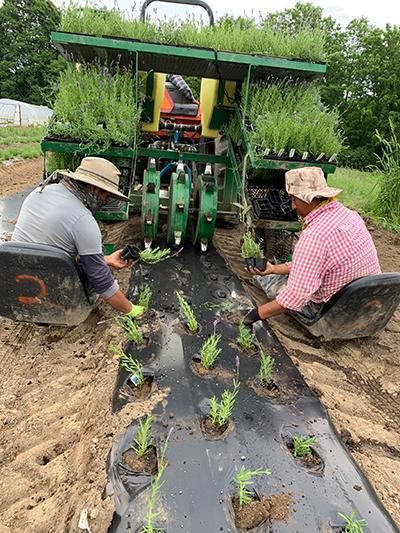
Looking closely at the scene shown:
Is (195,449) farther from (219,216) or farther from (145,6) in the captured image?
(145,6)

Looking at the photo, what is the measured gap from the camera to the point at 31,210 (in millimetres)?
2617

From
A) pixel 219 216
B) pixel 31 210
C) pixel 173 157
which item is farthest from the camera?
pixel 219 216

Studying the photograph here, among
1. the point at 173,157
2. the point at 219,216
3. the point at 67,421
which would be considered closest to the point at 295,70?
the point at 173,157

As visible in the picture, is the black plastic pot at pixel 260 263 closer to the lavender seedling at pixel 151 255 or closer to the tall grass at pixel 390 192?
the lavender seedling at pixel 151 255

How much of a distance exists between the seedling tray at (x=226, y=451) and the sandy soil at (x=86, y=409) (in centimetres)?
12

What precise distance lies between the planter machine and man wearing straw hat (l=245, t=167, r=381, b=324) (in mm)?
193

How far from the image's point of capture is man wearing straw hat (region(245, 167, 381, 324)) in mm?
2768

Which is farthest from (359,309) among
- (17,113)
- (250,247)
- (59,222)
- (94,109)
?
(17,113)

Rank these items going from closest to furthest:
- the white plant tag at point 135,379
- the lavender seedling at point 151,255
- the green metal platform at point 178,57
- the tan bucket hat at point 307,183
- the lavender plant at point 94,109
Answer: the white plant tag at point 135,379, the tan bucket hat at point 307,183, the lavender seedling at point 151,255, the lavender plant at point 94,109, the green metal platform at point 178,57

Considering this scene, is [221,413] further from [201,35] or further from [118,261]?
[201,35]

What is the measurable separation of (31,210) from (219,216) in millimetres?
3569

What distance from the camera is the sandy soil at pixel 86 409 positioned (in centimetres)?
177

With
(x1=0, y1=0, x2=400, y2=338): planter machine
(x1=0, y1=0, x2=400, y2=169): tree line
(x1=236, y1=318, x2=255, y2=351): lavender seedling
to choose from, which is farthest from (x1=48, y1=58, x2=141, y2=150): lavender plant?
(x1=0, y1=0, x2=400, y2=169): tree line

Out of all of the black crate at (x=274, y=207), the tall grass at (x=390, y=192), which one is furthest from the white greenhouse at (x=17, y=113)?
the black crate at (x=274, y=207)
